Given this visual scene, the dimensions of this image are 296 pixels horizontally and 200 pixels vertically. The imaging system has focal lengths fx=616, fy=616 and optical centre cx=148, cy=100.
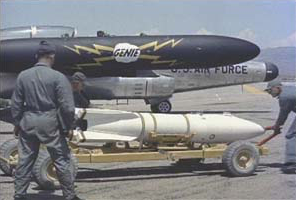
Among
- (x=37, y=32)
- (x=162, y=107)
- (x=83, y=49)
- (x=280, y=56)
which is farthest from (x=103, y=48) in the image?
(x=280, y=56)

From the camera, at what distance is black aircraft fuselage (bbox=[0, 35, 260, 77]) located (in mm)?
17609

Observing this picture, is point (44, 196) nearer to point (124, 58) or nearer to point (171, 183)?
point (171, 183)

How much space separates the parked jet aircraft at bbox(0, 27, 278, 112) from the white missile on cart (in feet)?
29.5

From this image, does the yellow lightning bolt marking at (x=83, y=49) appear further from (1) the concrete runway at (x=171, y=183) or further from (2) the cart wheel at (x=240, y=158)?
(2) the cart wheel at (x=240, y=158)

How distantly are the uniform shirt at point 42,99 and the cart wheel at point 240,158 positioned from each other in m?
2.85

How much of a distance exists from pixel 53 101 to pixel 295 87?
412 cm

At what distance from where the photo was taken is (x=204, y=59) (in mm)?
18484

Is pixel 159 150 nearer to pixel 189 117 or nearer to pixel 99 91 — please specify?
pixel 189 117

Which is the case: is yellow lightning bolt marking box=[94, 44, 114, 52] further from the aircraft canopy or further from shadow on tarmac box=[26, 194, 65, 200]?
shadow on tarmac box=[26, 194, 65, 200]

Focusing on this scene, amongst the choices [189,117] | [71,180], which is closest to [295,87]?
[189,117]

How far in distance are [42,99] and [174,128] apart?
275 centimetres

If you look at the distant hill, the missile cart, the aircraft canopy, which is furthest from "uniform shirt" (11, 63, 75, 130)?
the aircraft canopy

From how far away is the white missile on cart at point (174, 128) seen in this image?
27.5ft

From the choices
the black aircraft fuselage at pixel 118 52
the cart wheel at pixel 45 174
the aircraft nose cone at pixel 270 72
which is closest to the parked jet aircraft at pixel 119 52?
the black aircraft fuselage at pixel 118 52
